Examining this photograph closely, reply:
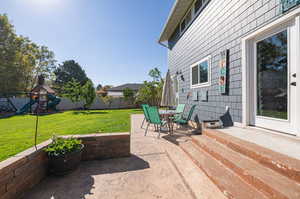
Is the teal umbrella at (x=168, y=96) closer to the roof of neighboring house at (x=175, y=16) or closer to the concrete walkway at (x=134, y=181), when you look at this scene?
the concrete walkway at (x=134, y=181)

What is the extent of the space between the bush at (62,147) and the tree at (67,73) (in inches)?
1467

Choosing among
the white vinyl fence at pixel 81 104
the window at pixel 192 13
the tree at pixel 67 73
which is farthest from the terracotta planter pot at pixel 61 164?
the tree at pixel 67 73

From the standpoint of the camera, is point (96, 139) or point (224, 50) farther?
point (224, 50)

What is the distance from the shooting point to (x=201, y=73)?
4883 millimetres

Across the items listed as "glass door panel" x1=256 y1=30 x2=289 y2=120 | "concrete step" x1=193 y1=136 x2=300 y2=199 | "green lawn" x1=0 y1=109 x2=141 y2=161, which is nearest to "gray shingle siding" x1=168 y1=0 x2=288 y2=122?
"glass door panel" x1=256 y1=30 x2=289 y2=120

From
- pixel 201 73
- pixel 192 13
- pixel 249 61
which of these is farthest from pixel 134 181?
pixel 192 13

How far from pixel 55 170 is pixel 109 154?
97cm

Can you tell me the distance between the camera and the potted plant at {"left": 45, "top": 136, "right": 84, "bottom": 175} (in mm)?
2109

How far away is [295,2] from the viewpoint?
2086 millimetres

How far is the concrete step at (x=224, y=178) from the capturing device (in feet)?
4.83

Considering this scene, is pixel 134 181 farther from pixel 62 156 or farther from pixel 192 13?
pixel 192 13

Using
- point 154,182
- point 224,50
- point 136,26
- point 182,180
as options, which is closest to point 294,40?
point 224,50

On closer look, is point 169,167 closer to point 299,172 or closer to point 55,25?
point 299,172

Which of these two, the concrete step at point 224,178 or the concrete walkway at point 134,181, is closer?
the concrete step at point 224,178
